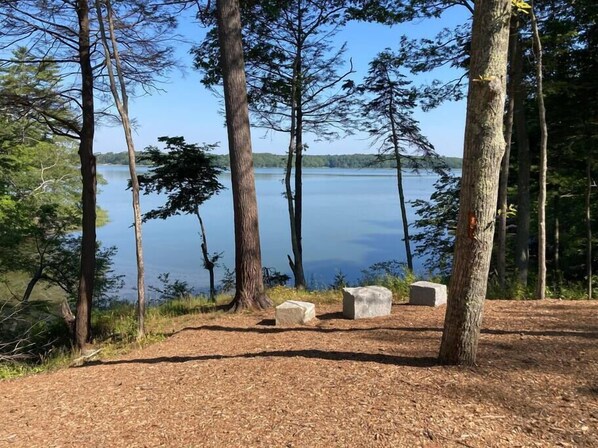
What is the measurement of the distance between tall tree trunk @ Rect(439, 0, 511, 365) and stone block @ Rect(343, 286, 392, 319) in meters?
2.34

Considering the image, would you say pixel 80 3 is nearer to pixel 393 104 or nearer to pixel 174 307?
pixel 174 307

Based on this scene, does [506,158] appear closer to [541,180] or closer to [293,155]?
[541,180]

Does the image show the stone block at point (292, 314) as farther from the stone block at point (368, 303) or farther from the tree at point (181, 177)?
the tree at point (181, 177)

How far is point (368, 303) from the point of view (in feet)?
20.0

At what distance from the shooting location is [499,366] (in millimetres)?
3760

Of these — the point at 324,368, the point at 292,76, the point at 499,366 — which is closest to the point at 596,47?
the point at 292,76

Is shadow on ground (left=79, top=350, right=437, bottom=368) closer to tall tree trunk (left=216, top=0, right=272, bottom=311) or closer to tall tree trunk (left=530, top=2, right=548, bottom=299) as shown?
tall tree trunk (left=216, top=0, right=272, bottom=311)

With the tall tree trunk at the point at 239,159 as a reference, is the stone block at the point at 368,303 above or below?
below

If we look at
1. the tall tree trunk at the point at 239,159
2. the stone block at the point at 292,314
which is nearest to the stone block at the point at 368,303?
the stone block at the point at 292,314

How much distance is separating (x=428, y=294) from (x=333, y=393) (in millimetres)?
3465

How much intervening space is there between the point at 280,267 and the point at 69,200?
1171cm

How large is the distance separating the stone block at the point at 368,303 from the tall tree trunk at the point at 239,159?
1758 millimetres

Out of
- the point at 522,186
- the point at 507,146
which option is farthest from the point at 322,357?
the point at 522,186

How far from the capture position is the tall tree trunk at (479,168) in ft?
11.1
